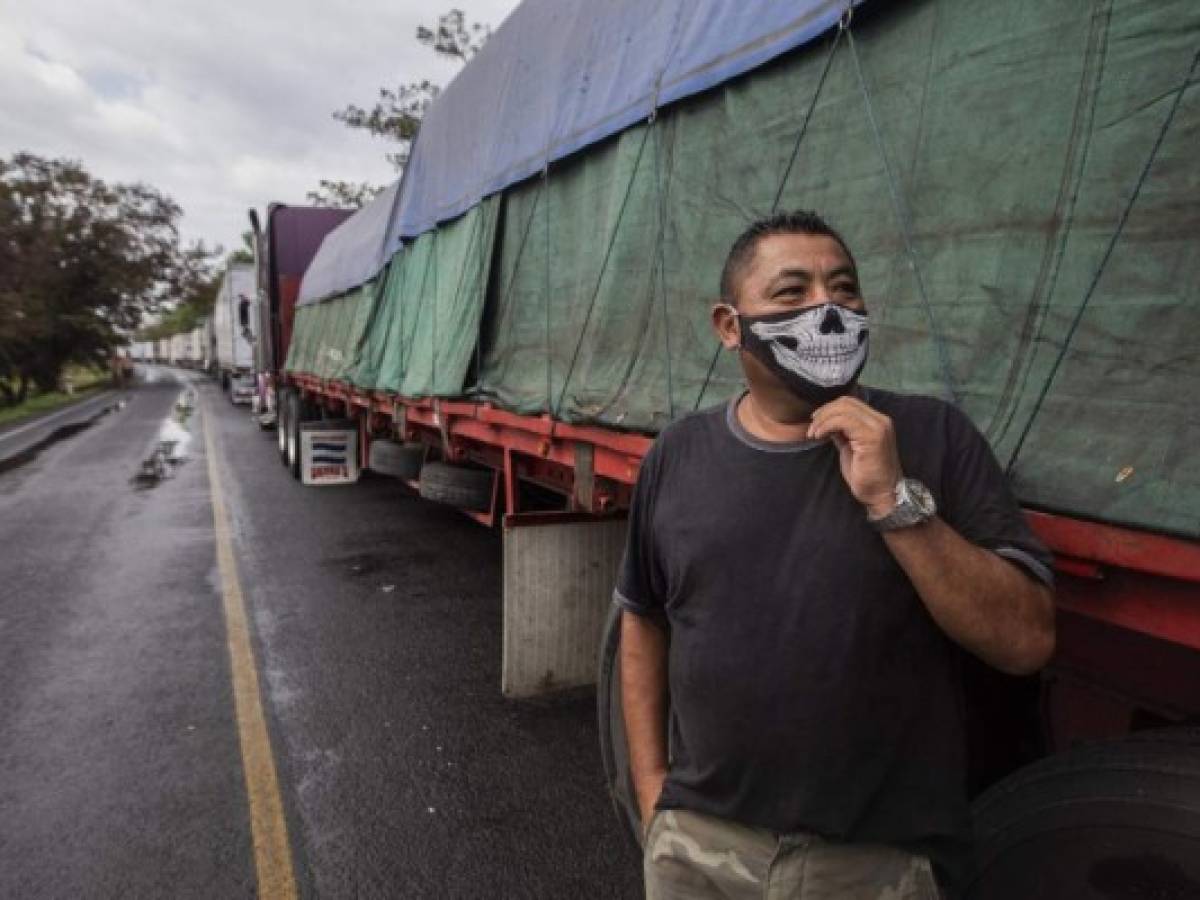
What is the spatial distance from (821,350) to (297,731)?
3.40m

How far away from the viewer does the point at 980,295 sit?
70.7 inches

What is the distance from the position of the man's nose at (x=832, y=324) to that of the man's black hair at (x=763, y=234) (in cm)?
12

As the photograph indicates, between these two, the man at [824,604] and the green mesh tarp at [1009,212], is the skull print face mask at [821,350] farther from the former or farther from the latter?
the green mesh tarp at [1009,212]

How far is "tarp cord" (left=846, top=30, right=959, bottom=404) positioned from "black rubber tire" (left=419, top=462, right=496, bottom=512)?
11.9 feet

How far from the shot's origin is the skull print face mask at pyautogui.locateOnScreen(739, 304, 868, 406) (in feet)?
4.71

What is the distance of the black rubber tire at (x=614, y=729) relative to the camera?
8.51 ft

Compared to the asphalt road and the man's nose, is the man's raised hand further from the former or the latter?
the asphalt road

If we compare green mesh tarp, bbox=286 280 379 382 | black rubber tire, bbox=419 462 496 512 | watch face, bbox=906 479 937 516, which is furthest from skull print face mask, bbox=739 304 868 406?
green mesh tarp, bbox=286 280 379 382

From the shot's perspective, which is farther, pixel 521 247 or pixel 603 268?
pixel 521 247

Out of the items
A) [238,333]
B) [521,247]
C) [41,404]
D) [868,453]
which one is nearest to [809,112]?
[868,453]

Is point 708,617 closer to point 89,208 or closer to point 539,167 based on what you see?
point 539,167

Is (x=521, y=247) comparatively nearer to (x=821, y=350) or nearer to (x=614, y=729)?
(x=614, y=729)

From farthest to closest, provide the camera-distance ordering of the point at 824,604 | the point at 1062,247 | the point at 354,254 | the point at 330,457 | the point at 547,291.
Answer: the point at 330,457
the point at 354,254
the point at 547,291
the point at 1062,247
the point at 824,604

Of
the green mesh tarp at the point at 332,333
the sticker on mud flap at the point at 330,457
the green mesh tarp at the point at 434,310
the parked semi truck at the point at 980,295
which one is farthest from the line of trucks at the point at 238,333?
the parked semi truck at the point at 980,295
